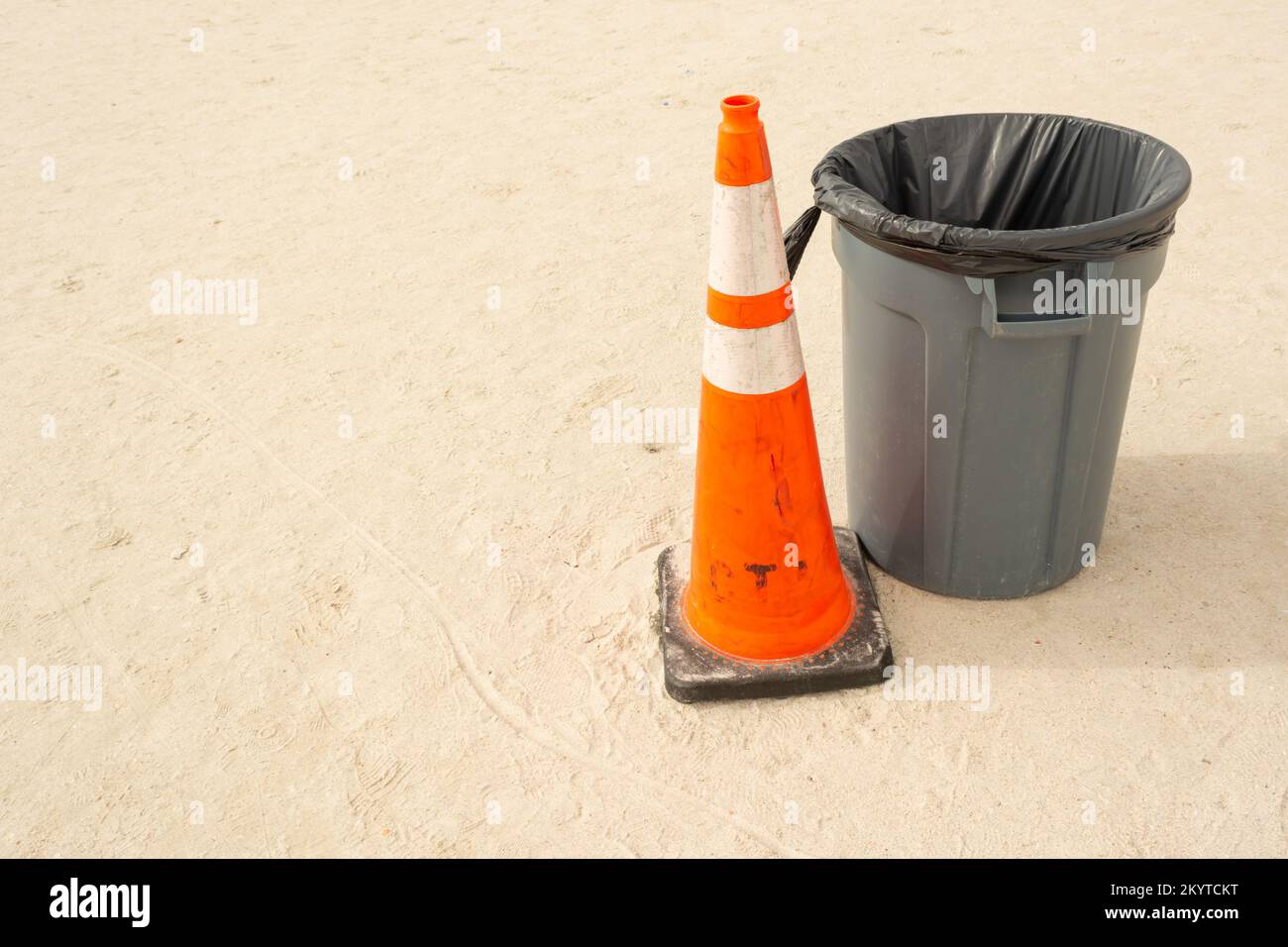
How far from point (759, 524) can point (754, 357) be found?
41 centimetres

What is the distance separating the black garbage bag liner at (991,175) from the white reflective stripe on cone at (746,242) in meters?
0.20

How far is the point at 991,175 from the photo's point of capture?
9.90 ft

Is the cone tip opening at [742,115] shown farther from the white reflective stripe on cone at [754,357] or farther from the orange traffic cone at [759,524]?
the white reflective stripe on cone at [754,357]

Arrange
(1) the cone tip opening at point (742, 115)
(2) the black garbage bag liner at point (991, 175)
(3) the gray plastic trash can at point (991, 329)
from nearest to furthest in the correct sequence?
(1) the cone tip opening at point (742, 115), (3) the gray plastic trash can at point (991, 329), (2) the black garbage bag liner at point (991, 175)

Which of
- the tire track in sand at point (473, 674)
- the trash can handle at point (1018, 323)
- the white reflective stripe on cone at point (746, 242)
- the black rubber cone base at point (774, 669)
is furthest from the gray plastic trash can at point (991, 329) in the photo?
the tire track in sand at point (473, 674)

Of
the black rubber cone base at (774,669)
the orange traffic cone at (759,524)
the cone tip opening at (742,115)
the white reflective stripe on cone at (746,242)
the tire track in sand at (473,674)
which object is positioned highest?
the cone tip opening at (742,115)

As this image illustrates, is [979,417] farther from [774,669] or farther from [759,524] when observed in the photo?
[774,669]

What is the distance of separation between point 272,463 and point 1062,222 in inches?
97.6

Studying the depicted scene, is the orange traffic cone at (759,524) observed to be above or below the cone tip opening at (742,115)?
below

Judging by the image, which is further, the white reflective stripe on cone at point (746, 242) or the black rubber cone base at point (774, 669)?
the black rubber cone base at point (774, 669)

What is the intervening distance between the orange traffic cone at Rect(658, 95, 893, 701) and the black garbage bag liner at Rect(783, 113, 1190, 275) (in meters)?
0.28

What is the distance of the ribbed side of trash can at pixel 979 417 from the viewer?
249cm

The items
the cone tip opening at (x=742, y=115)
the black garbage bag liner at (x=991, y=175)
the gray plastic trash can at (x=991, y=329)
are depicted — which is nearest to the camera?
the cone tip opening at (x=742, y=115)

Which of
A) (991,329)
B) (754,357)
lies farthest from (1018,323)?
(754,357)
